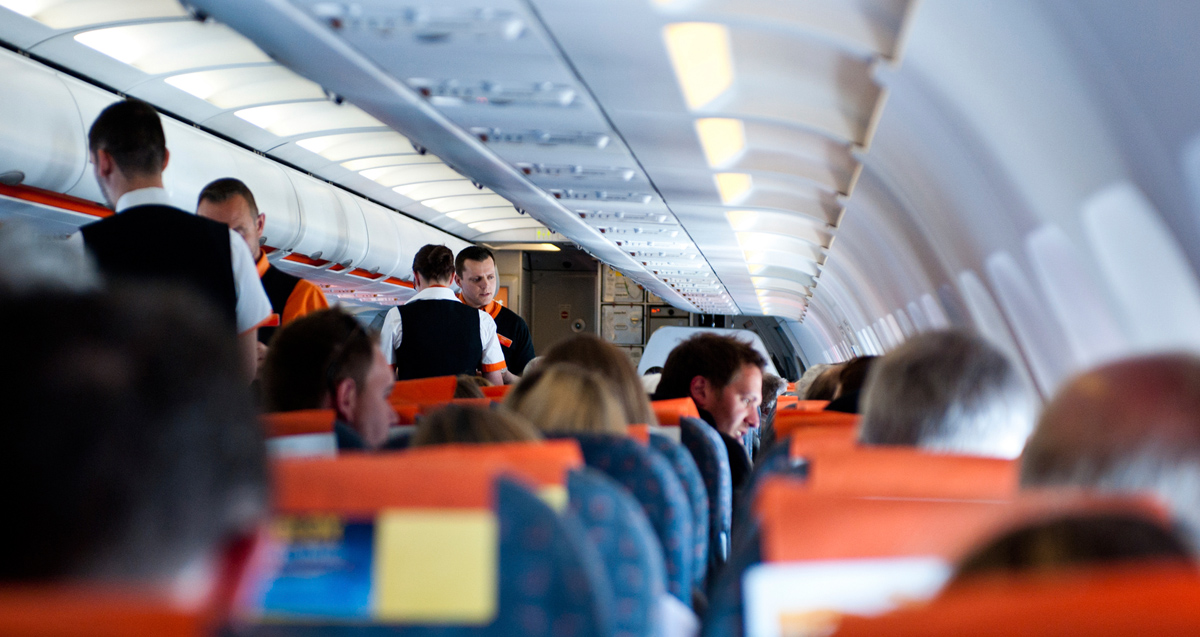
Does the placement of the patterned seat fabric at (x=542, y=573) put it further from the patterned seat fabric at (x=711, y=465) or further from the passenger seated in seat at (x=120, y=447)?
the patterned seat fabric at (x=711, y=465)

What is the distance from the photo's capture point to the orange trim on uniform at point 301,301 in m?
4.43

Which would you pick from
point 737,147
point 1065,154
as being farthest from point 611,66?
point 737,147

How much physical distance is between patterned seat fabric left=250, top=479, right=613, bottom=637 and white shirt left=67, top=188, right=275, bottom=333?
2.35 meters

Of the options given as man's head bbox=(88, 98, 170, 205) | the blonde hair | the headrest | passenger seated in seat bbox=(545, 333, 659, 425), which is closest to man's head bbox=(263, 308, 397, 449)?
passenger seated in seat bbox=(545, 333, 659, 425)

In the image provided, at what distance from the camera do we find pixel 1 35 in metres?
5.01

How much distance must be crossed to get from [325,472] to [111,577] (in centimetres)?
47

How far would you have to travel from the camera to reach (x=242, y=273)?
3320mm

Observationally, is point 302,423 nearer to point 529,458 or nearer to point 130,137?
point 529,458

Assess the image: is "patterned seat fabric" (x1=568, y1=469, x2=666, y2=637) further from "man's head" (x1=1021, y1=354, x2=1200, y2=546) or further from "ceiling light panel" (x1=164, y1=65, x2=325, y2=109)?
"ceiling light panel" (x1=164, y1=65, x2=325, y2=109)

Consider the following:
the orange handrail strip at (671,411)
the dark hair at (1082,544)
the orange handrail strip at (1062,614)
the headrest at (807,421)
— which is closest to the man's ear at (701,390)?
the orange handrail strip at (671,411)

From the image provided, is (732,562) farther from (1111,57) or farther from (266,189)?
(266,189)

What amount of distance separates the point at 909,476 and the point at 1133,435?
1.19ft

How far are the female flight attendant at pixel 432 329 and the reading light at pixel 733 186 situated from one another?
1687mm

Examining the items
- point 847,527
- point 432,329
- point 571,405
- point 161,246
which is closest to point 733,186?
point 432,329
